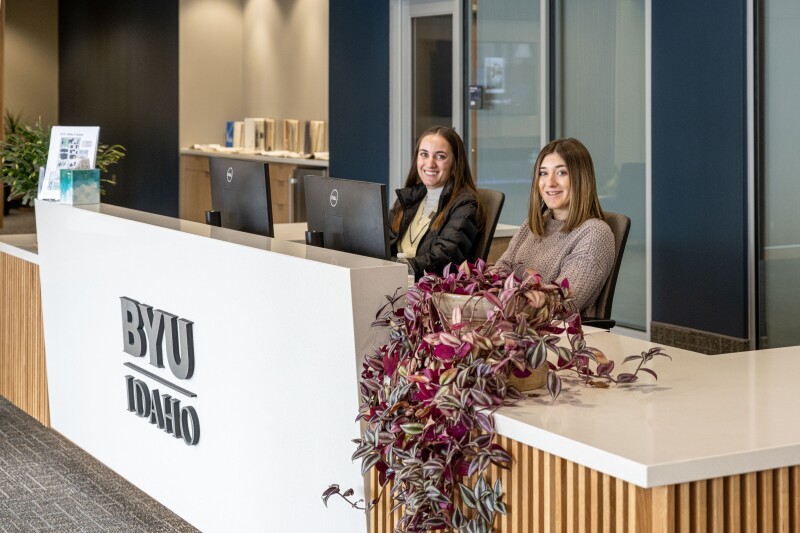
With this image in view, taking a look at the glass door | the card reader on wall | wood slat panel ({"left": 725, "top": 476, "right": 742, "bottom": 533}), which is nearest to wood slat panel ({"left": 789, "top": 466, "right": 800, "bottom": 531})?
wood slat panel ({"left": 725, "top": 476, "right": 742, "bottom": 533})

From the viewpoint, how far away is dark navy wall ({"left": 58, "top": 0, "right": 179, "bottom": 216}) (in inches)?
483

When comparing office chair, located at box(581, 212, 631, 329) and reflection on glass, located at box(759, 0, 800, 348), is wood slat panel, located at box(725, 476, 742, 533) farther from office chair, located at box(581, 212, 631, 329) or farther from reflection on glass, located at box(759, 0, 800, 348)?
reflection on glass, located at box(759, 0, 800, 348)

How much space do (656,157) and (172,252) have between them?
367 cm

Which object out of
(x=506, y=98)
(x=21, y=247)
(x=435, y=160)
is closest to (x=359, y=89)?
(x=506, y=98)

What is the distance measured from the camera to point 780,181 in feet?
18.7

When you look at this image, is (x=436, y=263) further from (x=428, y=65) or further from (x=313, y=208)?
(x=428, y=65)

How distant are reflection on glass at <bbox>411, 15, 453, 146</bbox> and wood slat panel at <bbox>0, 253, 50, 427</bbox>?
3.98 meters

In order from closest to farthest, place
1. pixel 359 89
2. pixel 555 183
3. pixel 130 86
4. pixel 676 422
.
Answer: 1. pixel 676 422
2. pixel 555 183
3. pixel 359 89
4. pixel 130 86

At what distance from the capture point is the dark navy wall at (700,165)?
5801 millimetres

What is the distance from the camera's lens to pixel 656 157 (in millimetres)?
6312

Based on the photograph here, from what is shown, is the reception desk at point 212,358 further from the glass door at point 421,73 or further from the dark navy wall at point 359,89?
the dark navy wall at point 359,89

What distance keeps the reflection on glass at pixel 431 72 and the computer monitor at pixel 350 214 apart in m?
5.02

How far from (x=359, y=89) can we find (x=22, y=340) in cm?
475

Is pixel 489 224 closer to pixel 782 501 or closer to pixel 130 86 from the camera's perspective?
pixel 782 501
